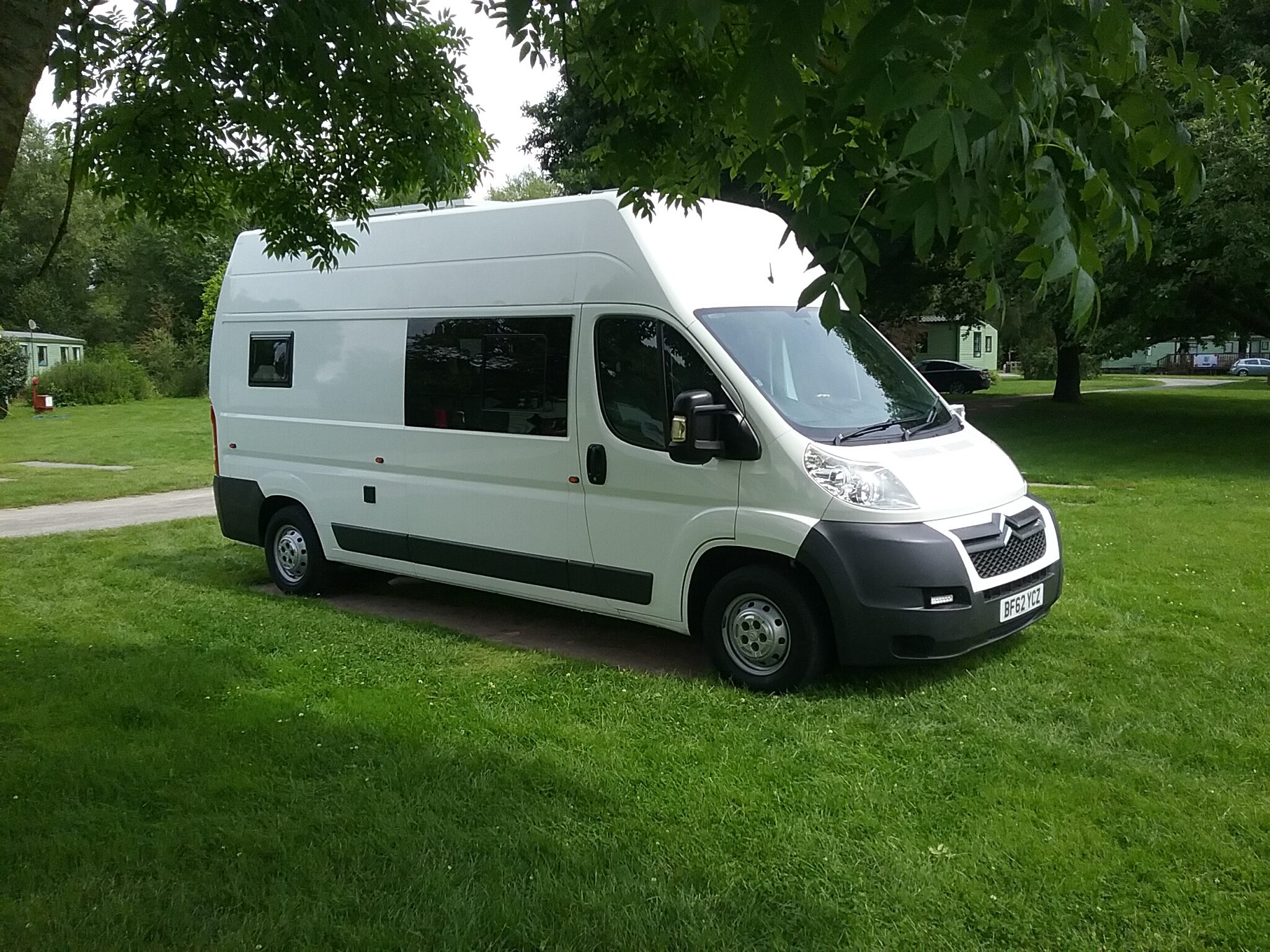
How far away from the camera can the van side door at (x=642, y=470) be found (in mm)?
6105

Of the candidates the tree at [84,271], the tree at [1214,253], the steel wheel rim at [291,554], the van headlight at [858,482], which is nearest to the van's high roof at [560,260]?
the van headlight at [858,482]

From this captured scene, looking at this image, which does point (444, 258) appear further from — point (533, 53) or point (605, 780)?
point (605, 780)

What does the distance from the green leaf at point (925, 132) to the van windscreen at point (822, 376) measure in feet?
11.7

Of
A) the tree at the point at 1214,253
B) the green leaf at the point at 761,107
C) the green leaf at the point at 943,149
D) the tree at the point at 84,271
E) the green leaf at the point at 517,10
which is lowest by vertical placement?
the green leaf at the point at 943,149

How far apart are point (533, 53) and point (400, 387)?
3.42 m

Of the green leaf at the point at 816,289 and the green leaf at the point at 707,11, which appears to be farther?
the green leaf at the point at 816,289

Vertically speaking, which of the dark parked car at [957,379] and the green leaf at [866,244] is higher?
the dark parked car at [957,379]

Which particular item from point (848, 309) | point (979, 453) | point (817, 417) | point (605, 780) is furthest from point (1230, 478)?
point (848, 309)

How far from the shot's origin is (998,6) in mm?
2260

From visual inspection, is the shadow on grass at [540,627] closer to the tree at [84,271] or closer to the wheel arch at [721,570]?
the wheel arch at [721,570]

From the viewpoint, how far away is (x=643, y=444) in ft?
20.9

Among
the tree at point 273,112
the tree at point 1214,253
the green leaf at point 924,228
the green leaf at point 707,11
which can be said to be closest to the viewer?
the green leaf at point 707,11

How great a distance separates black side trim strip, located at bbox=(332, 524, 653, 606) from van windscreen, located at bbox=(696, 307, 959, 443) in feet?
4.52

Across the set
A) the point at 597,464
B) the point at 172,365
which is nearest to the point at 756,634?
the point at 597,464
